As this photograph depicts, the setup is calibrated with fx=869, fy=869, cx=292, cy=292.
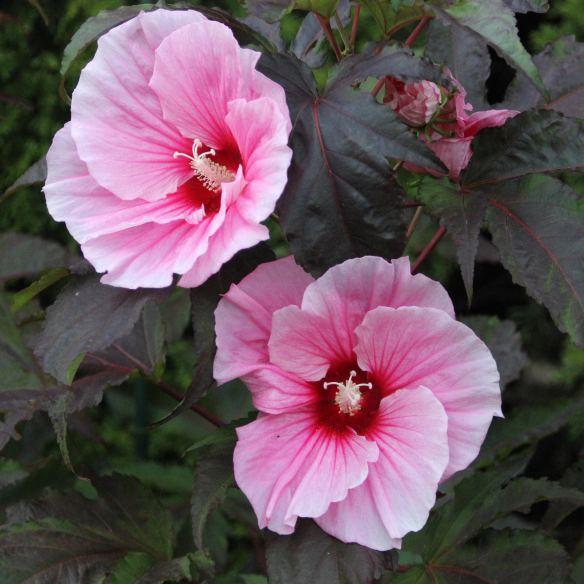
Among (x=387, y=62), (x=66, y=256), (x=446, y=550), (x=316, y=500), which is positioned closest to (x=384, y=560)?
(x=316, y=500)

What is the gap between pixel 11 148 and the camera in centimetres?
212

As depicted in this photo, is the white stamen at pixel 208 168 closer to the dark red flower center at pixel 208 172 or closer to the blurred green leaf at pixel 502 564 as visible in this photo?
the dark red flower center at pixel 208 172

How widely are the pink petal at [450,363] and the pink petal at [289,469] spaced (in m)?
0.09

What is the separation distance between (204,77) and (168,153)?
0.13 meters

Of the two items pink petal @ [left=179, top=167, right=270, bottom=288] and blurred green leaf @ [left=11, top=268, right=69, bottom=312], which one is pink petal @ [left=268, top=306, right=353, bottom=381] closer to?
pink petal @ [left=179, top=167, right=270, bottom=288]

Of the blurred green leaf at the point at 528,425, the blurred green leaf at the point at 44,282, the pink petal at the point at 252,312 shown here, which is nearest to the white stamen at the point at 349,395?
the pink petal at the point at 252,312

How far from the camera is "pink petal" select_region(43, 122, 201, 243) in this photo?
909 millimetres

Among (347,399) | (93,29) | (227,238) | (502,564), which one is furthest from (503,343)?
(93,29)

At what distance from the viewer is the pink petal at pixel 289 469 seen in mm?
896

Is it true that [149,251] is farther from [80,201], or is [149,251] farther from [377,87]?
[377,87]

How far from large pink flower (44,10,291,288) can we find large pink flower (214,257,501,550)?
89 millimetres

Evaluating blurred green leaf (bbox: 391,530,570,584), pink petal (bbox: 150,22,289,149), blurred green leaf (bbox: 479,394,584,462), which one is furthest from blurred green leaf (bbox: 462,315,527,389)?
pink petal (bbox: 150,22,289,149)

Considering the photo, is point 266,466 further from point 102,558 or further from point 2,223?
point 2,223

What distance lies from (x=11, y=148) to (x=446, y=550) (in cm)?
148
